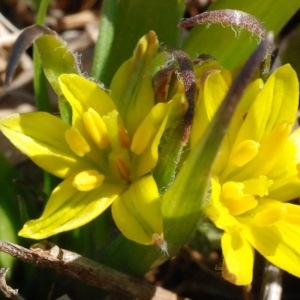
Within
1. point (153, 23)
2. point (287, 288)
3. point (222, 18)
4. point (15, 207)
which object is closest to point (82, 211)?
point (15, 207)

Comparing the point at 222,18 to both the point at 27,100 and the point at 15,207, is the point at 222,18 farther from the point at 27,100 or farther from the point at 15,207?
the point at 27,100

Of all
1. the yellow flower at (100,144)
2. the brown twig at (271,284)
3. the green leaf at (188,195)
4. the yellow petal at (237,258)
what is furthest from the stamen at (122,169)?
the brown twig at (271,284)

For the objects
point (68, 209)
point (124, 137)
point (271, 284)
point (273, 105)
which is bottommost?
point (271, 284)

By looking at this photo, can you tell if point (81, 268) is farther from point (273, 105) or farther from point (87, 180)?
point (273, 105)

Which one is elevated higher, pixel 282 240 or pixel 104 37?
pixel 104 37

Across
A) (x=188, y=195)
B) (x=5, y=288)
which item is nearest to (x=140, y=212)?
(x=188, y=195)

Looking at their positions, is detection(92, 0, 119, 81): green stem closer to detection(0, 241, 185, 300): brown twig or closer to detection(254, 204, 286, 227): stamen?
detection(0, 241, 185, 300): brown twig
